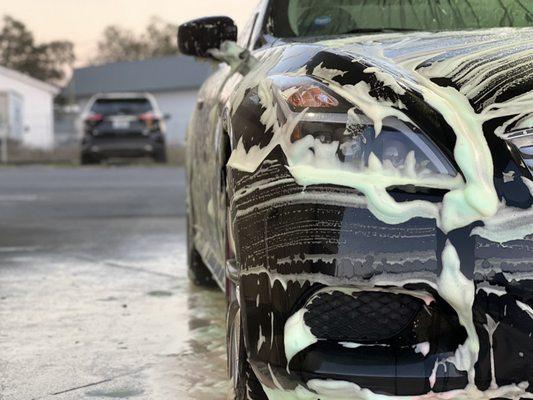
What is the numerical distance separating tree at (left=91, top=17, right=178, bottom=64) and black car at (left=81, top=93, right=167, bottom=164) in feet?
215

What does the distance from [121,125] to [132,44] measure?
71.1 m

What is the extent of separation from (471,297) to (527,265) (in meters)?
0.15

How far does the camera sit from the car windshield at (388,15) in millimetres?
3605

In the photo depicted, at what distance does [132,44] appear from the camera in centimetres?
9044

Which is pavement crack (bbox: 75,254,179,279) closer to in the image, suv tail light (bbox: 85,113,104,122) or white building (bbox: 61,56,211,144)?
suv tail light (bbox: 85,113,104,122)

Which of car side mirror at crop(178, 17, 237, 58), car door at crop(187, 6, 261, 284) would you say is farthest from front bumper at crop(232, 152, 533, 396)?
car side mirror at crop(178, 17, 237, 58)

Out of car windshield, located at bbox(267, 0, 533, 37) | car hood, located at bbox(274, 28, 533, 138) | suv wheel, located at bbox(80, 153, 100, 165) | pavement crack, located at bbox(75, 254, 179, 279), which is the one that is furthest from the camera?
suv wheel, located at bbox(80, 153, 100, 165)

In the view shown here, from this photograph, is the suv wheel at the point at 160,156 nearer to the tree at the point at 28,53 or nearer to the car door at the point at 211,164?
the car door at the point at 211,164

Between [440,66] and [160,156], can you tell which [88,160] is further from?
[440,66]

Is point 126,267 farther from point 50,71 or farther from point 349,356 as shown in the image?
point 50,71

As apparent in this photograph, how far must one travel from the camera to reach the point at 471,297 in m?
2.06

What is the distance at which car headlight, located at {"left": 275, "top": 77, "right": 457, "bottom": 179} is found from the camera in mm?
2150

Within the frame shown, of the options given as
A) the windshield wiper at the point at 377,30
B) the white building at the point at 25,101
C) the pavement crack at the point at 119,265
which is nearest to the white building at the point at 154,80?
the white building at the point at 25,101

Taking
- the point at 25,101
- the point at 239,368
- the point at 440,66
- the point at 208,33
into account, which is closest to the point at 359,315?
the point at 239,368
